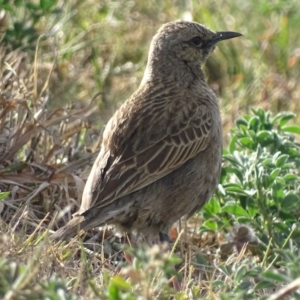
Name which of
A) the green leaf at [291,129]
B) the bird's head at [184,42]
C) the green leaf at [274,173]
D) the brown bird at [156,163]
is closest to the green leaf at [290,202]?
the green leaf at [274,173]

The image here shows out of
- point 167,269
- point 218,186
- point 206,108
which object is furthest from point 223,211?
point 167,269

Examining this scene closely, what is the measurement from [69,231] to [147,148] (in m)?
0.79

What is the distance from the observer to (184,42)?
646 centimetres

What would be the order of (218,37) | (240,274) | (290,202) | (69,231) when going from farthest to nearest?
(218,37), (290,202), (69,231), (240,274)

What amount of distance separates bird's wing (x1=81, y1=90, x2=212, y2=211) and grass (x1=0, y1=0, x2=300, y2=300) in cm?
33

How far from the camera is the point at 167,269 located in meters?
3.67

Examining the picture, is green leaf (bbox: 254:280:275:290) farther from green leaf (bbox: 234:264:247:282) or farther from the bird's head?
the bird's head

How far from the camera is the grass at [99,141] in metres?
4.29

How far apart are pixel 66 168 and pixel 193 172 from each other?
3.01 feet

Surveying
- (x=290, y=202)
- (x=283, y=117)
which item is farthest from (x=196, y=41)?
(x=290, y=202)

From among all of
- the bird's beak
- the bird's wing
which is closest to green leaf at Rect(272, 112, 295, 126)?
the bird's wing

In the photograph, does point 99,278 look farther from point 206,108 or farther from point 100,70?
point 100,70

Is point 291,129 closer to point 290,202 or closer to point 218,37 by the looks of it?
point 290,202

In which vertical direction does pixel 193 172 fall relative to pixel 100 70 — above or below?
above
